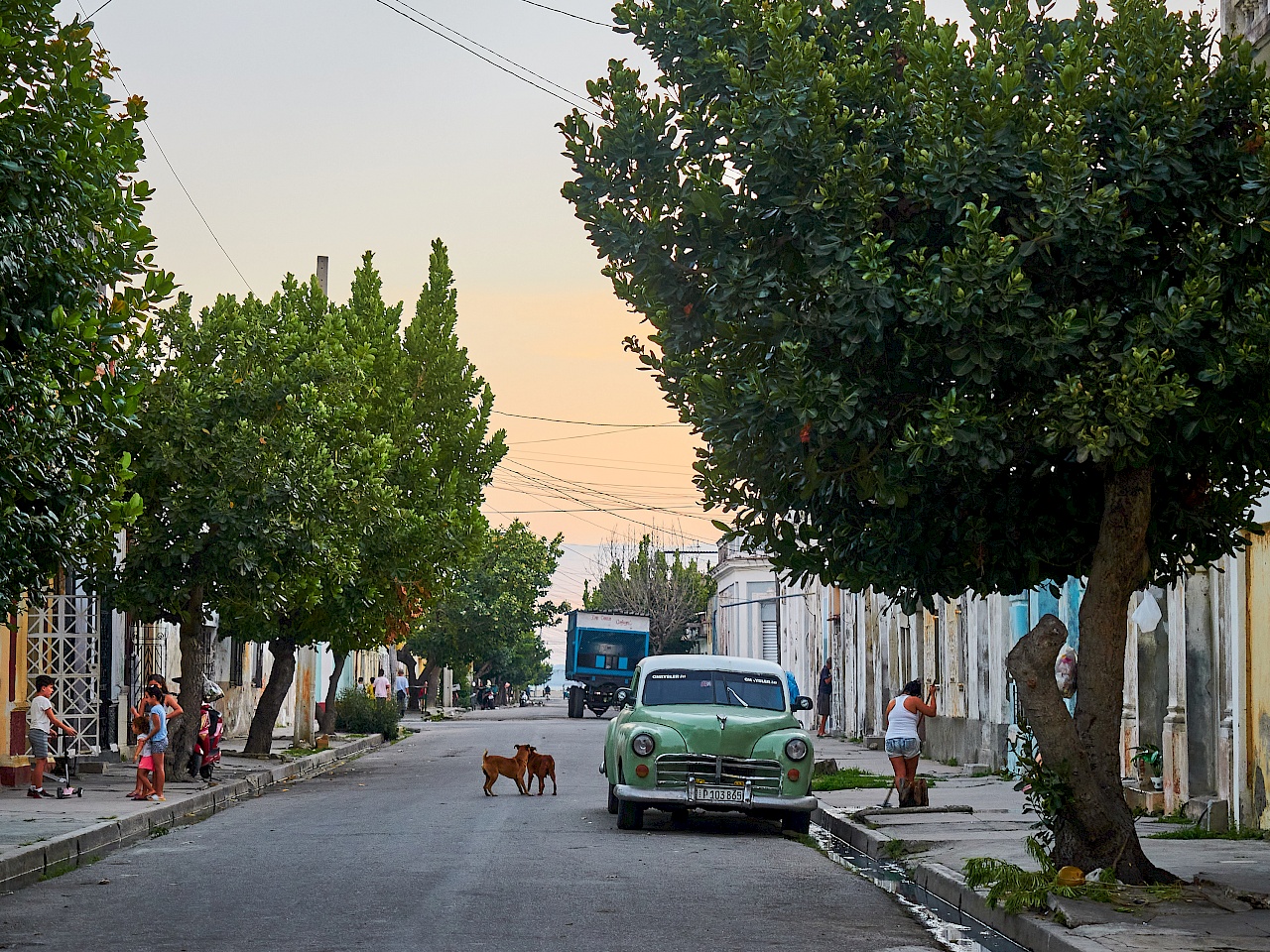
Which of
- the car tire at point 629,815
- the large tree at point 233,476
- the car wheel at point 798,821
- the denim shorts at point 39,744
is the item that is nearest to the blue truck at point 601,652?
the large tree at point 233,476

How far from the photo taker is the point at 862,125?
999 cm

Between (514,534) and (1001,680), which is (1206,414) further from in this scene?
(514,534)

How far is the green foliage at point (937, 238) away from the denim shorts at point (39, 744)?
12414 millimetres

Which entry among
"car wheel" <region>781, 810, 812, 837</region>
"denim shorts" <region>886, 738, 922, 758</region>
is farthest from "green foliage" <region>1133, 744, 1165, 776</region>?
"car wheel" <region>781, 810, 812, 837</region>

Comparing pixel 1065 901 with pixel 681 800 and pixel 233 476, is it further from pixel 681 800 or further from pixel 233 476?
pixel 233 476

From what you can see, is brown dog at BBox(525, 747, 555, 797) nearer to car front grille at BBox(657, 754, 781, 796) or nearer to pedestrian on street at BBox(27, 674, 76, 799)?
car front grille at BBox(657, 754, 781, 796)

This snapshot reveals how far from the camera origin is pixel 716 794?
1606cm

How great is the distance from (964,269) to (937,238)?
38.7 inches

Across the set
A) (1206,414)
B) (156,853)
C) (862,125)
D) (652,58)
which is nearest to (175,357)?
(156,853)

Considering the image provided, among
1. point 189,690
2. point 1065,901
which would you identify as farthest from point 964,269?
point 189,690

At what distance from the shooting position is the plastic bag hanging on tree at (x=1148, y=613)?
1794cm

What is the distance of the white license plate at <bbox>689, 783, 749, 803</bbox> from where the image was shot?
16.0 meters

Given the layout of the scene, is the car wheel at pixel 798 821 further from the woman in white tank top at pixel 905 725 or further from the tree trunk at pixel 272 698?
the tree trunk at pixel 272 698

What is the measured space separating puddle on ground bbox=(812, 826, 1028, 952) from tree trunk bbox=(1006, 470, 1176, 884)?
0.89 metres
